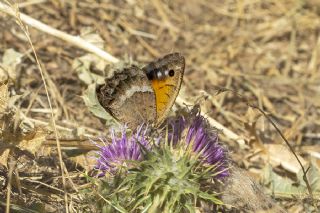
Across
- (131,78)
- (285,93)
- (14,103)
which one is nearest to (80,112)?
(14,103)

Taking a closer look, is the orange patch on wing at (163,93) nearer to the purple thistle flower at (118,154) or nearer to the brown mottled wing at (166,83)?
the brown mottled wing at (166,83)

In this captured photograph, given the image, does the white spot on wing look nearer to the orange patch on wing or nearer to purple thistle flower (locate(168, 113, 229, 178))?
the orange patch on wing

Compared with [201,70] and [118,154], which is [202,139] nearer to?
[118,154]

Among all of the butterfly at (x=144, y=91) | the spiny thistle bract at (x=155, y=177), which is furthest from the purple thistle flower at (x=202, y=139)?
the butterfly at (x=144, y=91)

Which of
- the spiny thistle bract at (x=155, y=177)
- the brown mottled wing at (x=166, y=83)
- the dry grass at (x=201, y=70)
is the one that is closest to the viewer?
the spiny thistle bract at (x=155, y=177)

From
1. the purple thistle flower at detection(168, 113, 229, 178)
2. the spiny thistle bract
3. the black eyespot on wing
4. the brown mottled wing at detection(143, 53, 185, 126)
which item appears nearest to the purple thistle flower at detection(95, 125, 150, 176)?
the spiny thistle bract

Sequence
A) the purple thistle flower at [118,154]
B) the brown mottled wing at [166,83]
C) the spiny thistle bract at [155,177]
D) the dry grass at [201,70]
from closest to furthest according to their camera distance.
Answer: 1. the spiny thistle bract at [155,177]
2. the purple thistle flower at [118,154]
3. the brown mottled wing at [166,83]
4. the dry grass at [201,70]

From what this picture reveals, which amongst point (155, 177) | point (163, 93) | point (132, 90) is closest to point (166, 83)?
point (163, 93)
